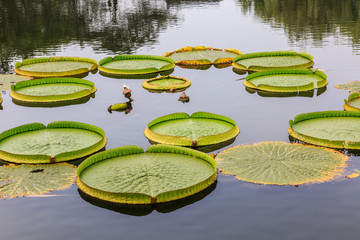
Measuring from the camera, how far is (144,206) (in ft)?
16.7

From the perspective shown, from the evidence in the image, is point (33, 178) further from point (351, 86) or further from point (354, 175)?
point (351, 86)

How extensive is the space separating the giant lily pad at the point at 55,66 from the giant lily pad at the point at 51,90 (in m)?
0.80

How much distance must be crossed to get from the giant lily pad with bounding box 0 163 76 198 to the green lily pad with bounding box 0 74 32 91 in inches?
160

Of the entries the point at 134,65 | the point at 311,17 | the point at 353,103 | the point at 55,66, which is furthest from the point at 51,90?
the point at 311,17

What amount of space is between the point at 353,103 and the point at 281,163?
259cm

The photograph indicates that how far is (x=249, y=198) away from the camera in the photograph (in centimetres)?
521

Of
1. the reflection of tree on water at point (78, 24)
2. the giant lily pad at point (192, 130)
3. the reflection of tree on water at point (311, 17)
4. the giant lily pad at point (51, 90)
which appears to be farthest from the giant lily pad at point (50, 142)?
the reflection of tree on water at point (311, 17)

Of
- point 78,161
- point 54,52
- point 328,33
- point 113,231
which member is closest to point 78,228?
point 113,231

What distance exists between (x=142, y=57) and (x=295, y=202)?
267 inches

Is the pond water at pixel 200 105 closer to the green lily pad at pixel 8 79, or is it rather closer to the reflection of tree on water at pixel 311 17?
the reflection of tree on water at pixel 311 17

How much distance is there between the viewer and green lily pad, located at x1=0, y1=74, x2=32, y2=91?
9556mm

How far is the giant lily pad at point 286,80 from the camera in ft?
28.8

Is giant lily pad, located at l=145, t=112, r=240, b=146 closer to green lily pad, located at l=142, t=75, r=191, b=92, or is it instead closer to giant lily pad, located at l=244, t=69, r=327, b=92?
green lily pad, located at l=142, t=75, r=191, b=92

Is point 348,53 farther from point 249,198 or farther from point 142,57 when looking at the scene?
point 249,198
